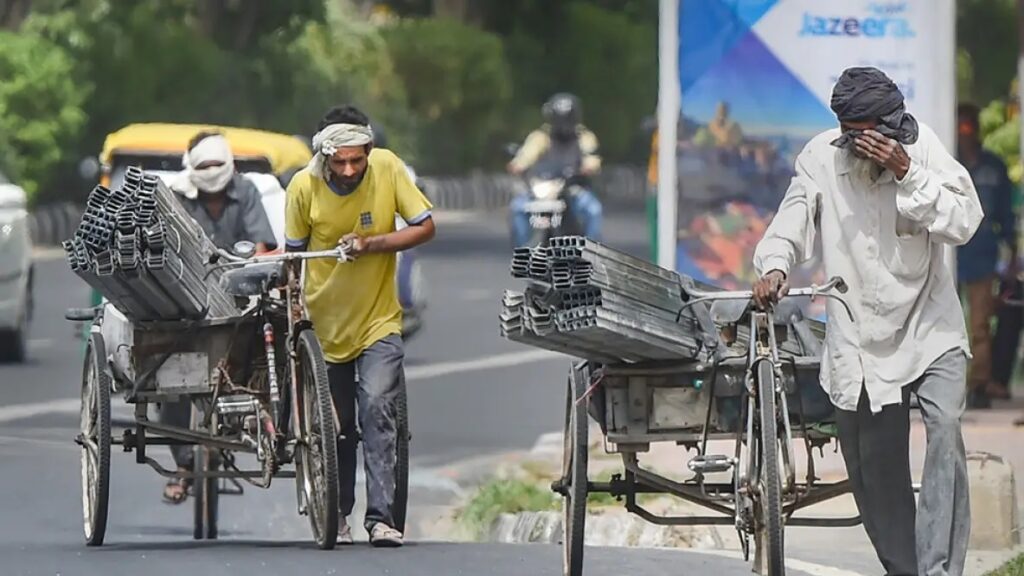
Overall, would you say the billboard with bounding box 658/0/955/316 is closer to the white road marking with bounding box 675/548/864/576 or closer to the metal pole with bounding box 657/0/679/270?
the metal pole with bounding box 657/0/679/270

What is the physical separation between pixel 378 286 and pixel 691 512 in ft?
5.78

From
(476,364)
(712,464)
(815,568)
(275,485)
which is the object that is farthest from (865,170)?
(476,364)

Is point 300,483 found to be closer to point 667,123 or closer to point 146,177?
point 146,177

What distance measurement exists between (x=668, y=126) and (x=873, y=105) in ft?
19.9

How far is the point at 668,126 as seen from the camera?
46.3 feet

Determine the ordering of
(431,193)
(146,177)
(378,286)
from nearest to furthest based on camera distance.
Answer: (146,177), (378,286), (431,193)

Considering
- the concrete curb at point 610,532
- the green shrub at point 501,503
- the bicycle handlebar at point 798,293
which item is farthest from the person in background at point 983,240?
the bicycle handlebar at point 798,293

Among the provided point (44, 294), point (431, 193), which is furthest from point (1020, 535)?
point (431, 193)

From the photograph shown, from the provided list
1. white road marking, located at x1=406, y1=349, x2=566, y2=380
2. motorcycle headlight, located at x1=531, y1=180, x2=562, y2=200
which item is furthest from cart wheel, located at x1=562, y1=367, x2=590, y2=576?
motorcycle headlight, located at x1=531, y1=180, x2=562, y2=200

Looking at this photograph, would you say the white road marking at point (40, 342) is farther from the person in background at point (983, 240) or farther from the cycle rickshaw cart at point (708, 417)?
the cycle rickshaw cart at point (708, 417)

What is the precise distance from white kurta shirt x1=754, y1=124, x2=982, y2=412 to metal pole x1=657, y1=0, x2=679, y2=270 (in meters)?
5.50

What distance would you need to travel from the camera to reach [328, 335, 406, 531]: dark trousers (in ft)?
33.5

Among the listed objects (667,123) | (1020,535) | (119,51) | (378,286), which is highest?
(119,51)

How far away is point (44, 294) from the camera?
2648 cm
